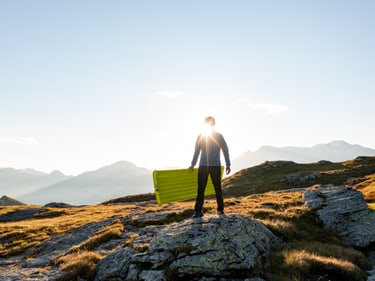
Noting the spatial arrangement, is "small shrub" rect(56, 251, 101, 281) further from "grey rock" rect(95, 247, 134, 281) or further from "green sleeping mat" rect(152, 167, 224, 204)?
"green sleeping mat" rect(152, 167, 224, 204)

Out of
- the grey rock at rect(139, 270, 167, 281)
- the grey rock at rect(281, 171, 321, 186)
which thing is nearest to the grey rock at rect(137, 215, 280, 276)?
the grey rock at rect(139, 270, 167, 281)

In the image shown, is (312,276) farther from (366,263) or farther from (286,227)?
(286,227)

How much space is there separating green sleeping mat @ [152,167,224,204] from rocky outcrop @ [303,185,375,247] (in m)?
7.17

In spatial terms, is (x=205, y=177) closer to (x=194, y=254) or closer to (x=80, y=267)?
(x=194, y=254)

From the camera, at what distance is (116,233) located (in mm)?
20562

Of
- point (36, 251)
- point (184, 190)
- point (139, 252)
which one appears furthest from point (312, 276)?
point (36, 251)

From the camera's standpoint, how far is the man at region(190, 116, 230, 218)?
1636 centimetres

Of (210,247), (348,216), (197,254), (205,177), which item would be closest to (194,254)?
(197,254)

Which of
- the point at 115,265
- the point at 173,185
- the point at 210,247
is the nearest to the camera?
the point at 210,247

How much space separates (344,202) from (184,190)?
1072 cm

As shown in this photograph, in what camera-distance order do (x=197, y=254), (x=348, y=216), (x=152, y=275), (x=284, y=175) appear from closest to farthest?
(x=152, y=275)
(x=197, y=254)
(x=348, y=216)
(x=284, y=175)

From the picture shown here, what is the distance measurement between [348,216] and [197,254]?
465 inches

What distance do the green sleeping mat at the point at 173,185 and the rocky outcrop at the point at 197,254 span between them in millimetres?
8128

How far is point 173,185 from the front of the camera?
24328 mm
